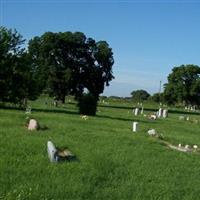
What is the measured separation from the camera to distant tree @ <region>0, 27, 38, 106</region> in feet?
122

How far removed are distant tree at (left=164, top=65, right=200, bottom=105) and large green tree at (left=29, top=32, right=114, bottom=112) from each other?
1359 inches

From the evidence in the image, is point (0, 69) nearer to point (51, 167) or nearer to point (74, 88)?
point (51, 167)

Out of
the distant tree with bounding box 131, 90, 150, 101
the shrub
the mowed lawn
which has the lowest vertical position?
the mowed lawn

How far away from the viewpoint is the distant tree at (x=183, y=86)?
371ft

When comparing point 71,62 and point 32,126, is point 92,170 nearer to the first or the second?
point 32,126

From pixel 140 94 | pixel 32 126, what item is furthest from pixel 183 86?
pixel 32 126

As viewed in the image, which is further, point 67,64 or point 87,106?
point 67,64

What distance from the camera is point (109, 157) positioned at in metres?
14.9

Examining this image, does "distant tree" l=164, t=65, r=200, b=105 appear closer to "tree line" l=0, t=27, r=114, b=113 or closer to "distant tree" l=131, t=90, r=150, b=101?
"tree line" l=0, t=27, r=114, b=113

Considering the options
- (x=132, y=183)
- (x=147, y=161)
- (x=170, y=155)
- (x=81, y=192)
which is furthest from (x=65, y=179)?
(x=170, y=155)

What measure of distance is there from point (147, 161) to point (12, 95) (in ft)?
75.8

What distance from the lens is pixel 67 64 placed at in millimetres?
80625

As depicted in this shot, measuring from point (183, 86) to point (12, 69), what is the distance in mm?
79509

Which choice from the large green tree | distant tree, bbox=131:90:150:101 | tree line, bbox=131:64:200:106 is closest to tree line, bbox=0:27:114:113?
the large green tree
